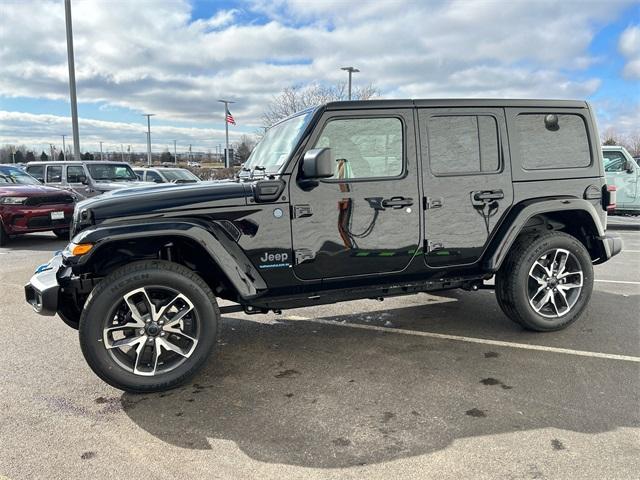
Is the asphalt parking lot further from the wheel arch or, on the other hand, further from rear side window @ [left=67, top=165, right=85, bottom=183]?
rear side window @ [left=67, top=165, right=85, bottom=183]

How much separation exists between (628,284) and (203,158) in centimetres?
9477

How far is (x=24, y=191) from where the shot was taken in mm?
9836

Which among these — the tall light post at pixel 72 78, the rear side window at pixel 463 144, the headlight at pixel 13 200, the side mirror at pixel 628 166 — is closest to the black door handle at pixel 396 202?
the rear side window at pixel 463 144

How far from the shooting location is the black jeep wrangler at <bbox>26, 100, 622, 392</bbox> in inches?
133

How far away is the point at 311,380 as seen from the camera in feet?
11.8

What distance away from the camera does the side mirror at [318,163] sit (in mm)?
3477

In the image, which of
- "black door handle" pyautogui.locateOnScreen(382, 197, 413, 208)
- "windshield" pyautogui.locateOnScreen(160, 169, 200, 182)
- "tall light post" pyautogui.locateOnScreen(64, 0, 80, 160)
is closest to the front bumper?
"black door handle" pyautogui.locateOnScreen(382, 197, 413, 208)

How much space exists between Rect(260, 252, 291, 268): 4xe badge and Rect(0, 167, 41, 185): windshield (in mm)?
9611

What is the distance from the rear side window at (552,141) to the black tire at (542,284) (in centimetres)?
66

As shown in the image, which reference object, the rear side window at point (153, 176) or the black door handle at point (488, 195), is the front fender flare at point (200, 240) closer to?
the black door handle at point (488, 195)

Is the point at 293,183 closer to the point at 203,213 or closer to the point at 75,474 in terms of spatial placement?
the point at 203,213

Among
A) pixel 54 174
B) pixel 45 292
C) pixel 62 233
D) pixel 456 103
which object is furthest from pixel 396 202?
pixel 54 174

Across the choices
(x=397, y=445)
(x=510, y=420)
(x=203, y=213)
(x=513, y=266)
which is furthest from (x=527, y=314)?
(x=203, y=213)

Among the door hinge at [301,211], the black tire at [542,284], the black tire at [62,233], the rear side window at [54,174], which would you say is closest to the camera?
the door hinge at [301,211]
